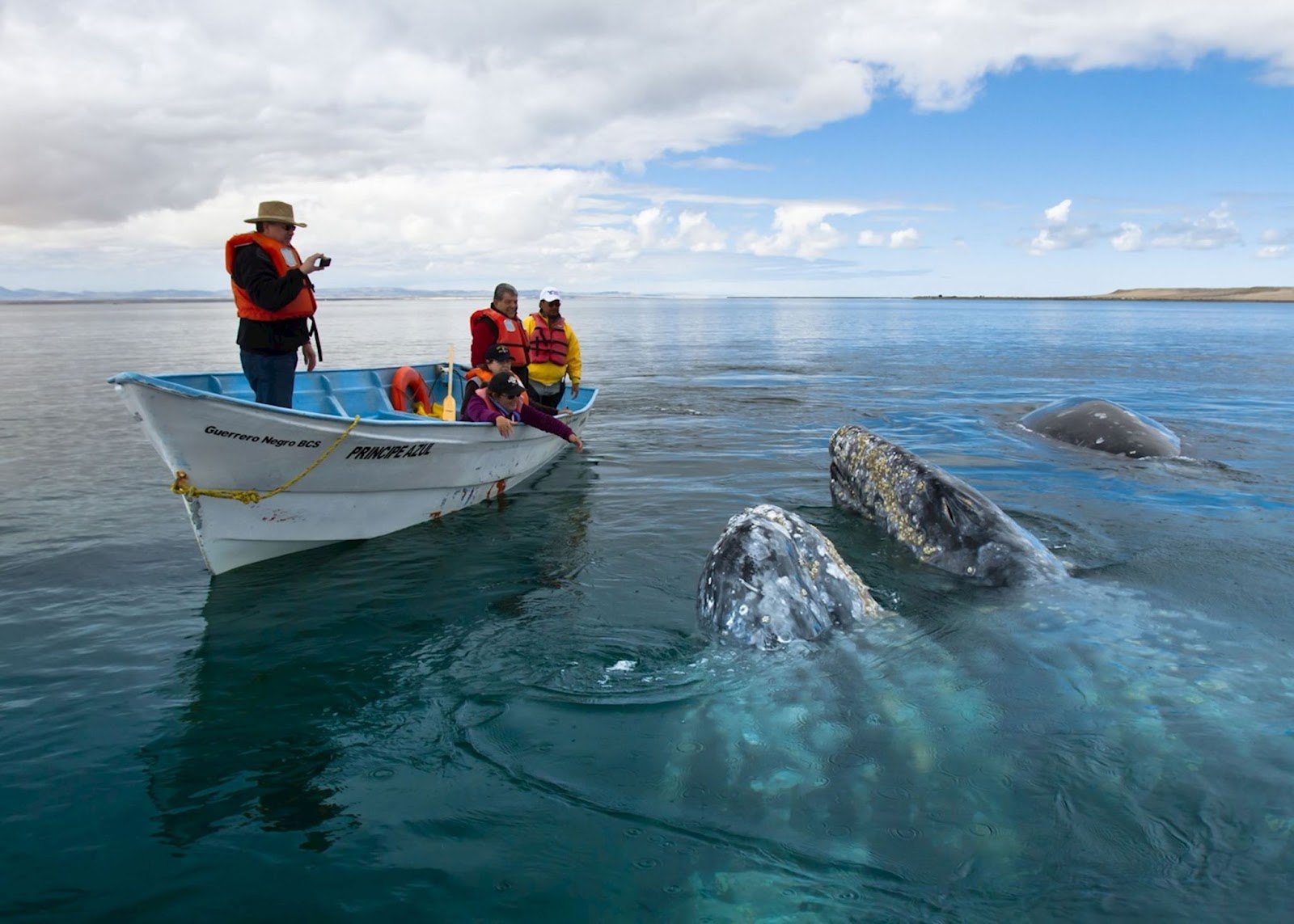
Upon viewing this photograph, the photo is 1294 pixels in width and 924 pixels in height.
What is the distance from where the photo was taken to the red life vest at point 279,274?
25.6ft

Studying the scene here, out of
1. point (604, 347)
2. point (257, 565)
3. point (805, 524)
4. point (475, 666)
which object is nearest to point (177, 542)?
point (257, 565)

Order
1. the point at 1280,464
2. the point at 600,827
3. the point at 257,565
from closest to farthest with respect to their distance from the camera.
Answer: the point at 600,827, the point at 257,565, the point at 1280,464

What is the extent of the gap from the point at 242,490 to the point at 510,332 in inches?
192

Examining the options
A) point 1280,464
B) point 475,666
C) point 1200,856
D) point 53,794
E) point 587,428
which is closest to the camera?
point 1200,856

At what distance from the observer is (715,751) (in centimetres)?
432

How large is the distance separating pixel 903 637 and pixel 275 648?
173 inches

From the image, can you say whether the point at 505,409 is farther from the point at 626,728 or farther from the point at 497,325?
the point at 626,728

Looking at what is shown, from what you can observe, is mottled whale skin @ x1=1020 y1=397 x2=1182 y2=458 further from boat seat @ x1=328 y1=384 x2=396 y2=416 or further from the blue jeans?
the blue jeans

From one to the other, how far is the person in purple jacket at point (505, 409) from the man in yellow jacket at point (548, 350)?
2215mm

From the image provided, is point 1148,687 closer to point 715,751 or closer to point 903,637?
point 903,637

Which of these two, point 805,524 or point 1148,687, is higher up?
point 805,524

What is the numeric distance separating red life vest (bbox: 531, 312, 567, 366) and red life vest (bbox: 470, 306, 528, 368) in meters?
0.28

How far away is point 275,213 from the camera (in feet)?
25.6

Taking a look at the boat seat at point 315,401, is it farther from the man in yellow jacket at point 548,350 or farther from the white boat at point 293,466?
the man in yellow jacket at point 548,350
